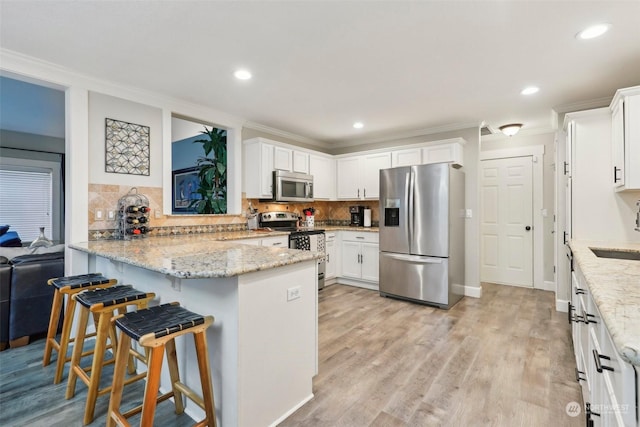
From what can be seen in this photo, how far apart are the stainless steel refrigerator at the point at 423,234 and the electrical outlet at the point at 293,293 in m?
2.48

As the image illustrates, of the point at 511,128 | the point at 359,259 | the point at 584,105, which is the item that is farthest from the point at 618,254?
the point at 359,259

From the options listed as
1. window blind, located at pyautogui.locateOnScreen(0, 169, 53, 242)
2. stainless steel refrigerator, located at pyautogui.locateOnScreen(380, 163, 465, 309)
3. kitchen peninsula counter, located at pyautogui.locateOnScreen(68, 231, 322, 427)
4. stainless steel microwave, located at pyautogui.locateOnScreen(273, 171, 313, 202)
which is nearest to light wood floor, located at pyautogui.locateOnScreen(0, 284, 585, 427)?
kitchen peninsula counter, located at pyautogui.locateOnScreen(68, 231, 322, 427)

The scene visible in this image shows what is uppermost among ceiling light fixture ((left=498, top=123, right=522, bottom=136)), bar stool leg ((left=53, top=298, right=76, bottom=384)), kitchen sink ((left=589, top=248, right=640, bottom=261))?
ceiling light fixture ((left=498, top=123, right=522, bottom=136))

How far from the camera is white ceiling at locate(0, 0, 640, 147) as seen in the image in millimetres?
1886

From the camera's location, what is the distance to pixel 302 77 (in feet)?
9.32

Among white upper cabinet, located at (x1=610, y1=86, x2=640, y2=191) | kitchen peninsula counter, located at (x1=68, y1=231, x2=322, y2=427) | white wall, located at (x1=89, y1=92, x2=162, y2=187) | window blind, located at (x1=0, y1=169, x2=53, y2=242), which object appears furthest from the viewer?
window blind, located at (x1=0, y1=169, x2=53, y2=242)

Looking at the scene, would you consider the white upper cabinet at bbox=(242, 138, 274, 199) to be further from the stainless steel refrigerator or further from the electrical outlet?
the electrical outlet

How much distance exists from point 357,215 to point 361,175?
0.76m

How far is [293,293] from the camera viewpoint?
5.98 feet

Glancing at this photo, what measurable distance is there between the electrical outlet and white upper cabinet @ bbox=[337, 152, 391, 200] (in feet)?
10.7

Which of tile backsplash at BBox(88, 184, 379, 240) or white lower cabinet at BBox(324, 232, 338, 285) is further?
white lower cabinet at BBox(324, 232, 338, 285)

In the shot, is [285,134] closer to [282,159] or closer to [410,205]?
[282,159]

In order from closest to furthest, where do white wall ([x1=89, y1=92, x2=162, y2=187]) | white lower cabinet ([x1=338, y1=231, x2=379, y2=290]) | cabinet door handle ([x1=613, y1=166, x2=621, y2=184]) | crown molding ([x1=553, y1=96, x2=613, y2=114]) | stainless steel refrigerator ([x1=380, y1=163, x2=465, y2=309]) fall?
cabinet door handle ([x1=613, y1=166, x2=621, y2=184])
white wall ([x1=89, y1=92, x2=162, y2=187])
crown molding ([x1=553, y1=96, x2=613, y2=114])
stainless steel refrigerator ([x1=380, y1=163, x2=465, y2=309])
white lower cabinet ([x1=338, y1=231, x2=379, y2=290])

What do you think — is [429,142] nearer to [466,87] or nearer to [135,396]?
[466,87]
